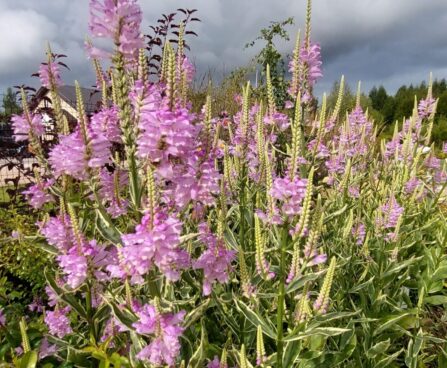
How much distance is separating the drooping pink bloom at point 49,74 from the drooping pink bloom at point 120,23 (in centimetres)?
76

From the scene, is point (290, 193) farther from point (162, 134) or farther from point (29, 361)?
point (29, 361)

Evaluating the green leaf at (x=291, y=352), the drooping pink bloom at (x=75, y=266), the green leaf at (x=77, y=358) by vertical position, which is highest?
the drooping pink bloom at (x=75, y=266)

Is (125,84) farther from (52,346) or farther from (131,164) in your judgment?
(52,346)

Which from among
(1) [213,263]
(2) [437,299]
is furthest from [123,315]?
(2) [437,299]

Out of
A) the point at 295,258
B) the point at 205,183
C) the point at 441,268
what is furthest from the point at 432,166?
the point at 205,183

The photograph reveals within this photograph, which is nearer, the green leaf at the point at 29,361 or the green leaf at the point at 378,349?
the green leaf at the point at 29,361

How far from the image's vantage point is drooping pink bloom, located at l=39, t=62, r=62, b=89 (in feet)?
6.30

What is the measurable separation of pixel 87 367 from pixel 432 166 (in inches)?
150

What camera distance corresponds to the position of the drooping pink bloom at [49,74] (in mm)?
1920

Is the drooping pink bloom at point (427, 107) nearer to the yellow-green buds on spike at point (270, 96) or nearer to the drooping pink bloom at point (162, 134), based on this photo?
the yellow-green buds on spike at point (270, 96)

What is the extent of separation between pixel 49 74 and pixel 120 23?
84cm

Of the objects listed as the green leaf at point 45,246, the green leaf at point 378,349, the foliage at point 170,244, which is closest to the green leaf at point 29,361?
the foliage at point 170,244

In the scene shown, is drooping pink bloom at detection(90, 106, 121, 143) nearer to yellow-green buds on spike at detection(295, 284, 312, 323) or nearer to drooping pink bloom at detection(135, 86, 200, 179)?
drooping pink bloom at detection(135, 86, 200, 179)

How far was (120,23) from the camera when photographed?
1.24 meters
